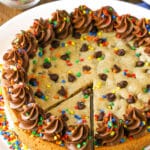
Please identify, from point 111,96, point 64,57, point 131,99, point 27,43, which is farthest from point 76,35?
point 131,99

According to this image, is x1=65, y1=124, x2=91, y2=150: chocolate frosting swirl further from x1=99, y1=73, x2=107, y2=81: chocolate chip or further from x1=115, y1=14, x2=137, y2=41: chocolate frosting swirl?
x1=115, y1=14, x2=137, y2=41: chocolate frosting swirl

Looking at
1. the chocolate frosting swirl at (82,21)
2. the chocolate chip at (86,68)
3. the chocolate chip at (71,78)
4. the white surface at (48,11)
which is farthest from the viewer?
the white surface at (48,11)

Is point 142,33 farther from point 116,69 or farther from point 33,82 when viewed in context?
point 33,82

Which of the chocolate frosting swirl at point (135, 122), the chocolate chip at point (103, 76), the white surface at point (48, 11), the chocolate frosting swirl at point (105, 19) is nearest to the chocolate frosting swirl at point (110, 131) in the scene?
the chocolate frosting swirl at point (135, 122)

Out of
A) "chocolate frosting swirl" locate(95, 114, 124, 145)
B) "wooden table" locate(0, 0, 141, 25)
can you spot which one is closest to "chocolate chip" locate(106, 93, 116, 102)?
"chocolate frosting swirl" locate(95, 114, 124, 145)

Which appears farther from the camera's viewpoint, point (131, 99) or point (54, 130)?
point (131, 99)

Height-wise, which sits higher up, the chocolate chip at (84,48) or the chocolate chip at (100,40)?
the chocolate chip at (100,40)

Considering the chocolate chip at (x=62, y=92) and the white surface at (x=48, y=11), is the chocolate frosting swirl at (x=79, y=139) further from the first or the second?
the white surface at (x=48, y=11)
